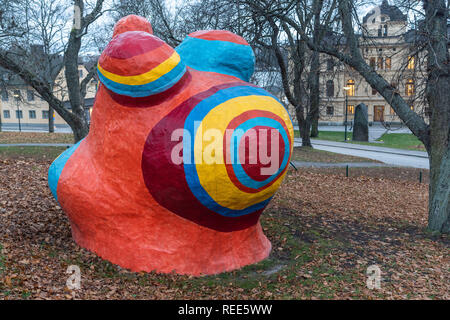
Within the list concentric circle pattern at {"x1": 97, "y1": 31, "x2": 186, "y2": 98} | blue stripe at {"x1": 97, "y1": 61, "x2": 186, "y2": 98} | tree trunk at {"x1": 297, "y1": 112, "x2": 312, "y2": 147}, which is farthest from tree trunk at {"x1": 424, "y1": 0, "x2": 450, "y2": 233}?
tree trunk at {"x1": 297, "y1": 112, "x2": 312, "y2": 147}

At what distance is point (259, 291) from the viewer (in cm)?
529

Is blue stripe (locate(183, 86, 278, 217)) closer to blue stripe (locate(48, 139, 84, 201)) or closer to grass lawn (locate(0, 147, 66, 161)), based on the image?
blue stripe (locate(48, 139, 84, 201))

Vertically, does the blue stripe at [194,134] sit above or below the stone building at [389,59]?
below

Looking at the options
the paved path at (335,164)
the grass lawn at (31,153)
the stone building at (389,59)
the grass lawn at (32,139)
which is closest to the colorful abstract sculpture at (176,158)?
the stone building at (389,59)

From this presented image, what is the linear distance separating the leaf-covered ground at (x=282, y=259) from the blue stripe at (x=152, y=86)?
2509mm

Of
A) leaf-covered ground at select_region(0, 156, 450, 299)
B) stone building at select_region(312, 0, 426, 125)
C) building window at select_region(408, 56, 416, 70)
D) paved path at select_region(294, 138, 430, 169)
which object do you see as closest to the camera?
leaf-covered ground at select_region(0, 156, 450, 299)

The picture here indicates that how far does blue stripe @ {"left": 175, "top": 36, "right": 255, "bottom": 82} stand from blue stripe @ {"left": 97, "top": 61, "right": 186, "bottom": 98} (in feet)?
2.29

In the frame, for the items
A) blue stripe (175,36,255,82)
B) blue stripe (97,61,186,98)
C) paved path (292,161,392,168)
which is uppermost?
blue stripe (175,36,255,82)

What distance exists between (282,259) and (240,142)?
2.43 m

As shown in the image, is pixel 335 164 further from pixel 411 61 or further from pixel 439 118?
pixel 439 118

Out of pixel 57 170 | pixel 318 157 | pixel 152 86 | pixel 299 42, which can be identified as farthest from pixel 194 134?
pixel 318 157

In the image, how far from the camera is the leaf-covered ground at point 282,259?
202 inches

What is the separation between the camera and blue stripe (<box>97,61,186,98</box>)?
5254mm

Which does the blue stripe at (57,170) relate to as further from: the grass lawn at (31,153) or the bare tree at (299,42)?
the grass lawn at (31,153)
